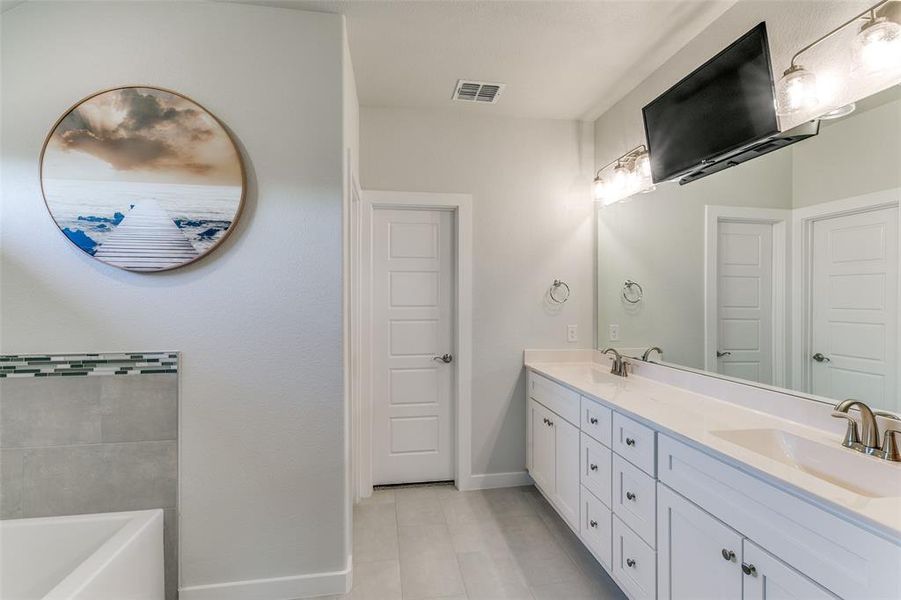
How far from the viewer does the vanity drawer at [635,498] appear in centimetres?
159

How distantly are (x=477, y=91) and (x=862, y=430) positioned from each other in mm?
2467

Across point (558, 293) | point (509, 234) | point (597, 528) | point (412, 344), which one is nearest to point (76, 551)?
point (412, 344)

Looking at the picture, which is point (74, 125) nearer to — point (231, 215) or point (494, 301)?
point (231, 215)

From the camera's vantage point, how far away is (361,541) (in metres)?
2.31

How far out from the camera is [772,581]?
1.11 meters

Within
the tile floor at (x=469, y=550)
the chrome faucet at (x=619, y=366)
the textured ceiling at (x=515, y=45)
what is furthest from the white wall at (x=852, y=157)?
the tile floor at (x=469, y=550)

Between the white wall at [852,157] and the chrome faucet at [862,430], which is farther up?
the white wall at [852,157]

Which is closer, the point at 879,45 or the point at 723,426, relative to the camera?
the point at 879,45

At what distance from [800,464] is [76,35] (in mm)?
3305

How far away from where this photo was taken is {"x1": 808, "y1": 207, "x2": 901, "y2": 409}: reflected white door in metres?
1.31

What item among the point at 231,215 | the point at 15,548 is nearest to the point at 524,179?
the point at 231,215

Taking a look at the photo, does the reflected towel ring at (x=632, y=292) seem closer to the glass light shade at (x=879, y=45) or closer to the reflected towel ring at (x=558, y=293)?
the reflected towel ring at (x=558, y=293)

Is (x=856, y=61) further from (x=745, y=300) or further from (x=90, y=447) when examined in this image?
(x=90, y=447)

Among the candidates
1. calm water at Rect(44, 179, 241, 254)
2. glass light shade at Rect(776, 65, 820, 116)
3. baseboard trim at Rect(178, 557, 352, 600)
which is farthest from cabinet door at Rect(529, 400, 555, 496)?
calm water at Rect(44, 179, 241, 254)
